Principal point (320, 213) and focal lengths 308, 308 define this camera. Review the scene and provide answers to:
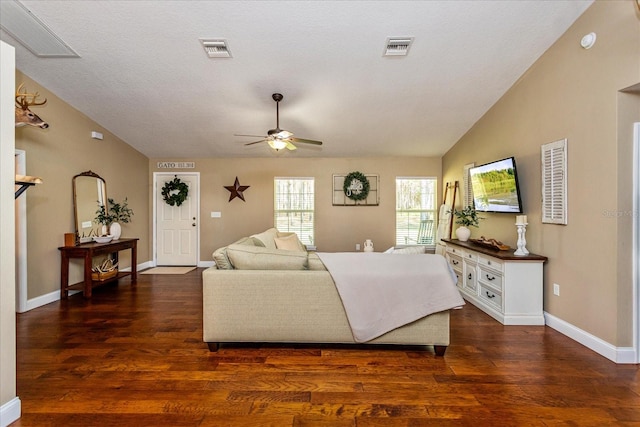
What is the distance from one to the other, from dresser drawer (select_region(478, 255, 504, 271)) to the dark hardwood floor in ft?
2.21

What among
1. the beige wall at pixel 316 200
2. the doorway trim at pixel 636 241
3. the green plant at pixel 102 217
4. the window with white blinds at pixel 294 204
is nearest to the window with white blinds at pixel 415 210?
the beige wall at pixel 316 200

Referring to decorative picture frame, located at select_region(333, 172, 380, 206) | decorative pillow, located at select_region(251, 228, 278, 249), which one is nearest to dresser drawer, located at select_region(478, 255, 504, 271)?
decorative pillow, located at select_region(251, 228, 278, 249)

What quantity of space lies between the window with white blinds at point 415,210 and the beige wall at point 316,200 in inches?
6.5

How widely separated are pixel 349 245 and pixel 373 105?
10.2 feet

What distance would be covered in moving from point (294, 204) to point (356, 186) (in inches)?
54.5

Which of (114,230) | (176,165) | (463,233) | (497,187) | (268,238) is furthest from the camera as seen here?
(176,165)

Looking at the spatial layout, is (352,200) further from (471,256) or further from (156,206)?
(156,206)

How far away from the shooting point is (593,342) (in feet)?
8.89

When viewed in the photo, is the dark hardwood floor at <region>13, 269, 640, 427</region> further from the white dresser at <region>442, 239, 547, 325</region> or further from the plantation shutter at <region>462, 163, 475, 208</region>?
the plantation shutter at <region>462, 163, 475, 208</region>

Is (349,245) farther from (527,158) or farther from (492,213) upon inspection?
(527,158)

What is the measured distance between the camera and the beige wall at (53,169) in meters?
3.88

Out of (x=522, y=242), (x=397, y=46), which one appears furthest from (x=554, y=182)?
(x=397, y=46)

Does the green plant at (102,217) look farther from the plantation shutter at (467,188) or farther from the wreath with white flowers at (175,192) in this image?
the plantation shutter at (467,188)

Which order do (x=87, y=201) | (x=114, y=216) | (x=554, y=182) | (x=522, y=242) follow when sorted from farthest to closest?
1. (x=114, y=216)
2. (x=87, y=201)
3. (x=522, y=242)
4. (x=554, y=182)
